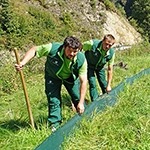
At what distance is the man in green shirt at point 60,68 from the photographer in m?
4.82

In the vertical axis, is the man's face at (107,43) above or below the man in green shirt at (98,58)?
above

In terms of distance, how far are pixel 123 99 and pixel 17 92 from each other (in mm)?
3352

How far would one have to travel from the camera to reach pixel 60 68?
5223 mm

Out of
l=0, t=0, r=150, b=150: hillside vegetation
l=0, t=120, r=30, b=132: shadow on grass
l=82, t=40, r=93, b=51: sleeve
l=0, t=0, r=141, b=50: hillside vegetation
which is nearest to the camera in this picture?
l=0, t=0, r=150, b=150: hillside vegetation

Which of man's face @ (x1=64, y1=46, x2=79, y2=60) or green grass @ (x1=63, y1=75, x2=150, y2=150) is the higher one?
man's face @ (x1=64, y1=46, x2=79, y2=60)

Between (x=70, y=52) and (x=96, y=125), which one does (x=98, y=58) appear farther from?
(x=70, y=52)

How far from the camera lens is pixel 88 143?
4.81 m

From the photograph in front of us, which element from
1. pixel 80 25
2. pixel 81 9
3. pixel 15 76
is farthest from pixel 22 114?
pixel 81 9

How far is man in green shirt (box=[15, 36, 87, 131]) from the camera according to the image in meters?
4.82

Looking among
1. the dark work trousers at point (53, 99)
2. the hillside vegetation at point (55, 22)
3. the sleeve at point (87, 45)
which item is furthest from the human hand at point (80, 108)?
the hillside vegetation at point (55, 22)

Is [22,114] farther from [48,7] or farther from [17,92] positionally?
[48,7]

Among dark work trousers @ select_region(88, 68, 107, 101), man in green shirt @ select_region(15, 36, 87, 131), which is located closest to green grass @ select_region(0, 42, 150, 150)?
man in green shirt @ select_region(15, 36, 87, 131)

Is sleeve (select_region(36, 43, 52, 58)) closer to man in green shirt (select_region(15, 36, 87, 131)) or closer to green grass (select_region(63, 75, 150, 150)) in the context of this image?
man in green shirt (select_region(15, 36, 87, 131))

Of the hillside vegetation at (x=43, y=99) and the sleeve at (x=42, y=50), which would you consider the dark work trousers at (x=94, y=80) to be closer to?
the hillside vegetation at (x=43, y=99)
